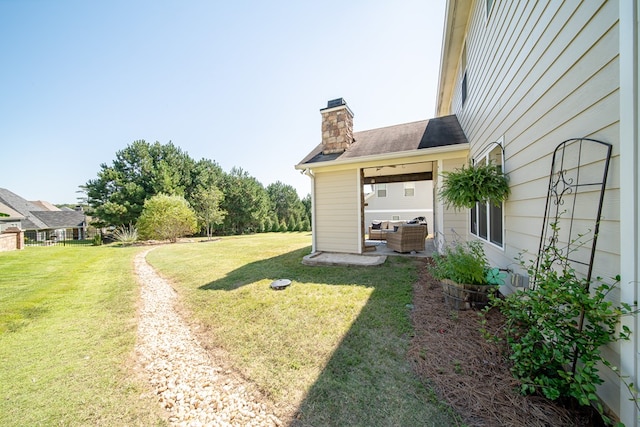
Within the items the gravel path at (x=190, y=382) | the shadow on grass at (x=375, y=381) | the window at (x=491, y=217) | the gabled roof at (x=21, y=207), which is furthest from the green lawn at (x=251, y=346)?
the gabled roof at (x=21, y=207)

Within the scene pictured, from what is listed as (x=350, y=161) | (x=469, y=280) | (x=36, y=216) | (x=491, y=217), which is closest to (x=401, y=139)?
(x=350, y=161)

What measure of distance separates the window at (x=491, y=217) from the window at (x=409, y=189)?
11.6m

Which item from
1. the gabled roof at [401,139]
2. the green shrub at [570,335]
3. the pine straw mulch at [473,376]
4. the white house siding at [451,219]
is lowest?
the pine straw mulch at [473,376]

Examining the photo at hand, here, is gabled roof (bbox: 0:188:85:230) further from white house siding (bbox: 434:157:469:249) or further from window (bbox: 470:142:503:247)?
window (bbox: 470:142:503:247)

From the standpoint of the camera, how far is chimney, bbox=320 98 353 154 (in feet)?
Answer: 25.0

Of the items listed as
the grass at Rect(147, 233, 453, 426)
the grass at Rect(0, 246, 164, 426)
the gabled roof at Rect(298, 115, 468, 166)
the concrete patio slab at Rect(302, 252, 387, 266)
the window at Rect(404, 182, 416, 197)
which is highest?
the gabled roof at Rect(298, 115, 468, 166)

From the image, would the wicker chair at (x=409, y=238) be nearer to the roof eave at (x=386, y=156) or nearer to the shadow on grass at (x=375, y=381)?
the roof eave at (x=386, y=156)

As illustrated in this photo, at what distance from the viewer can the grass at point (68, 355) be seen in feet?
6.15

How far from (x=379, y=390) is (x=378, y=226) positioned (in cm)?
950

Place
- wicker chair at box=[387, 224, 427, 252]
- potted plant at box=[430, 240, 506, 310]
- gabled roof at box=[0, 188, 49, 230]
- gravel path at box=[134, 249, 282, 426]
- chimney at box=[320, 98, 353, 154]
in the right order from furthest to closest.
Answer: gabled roof at box=[0, 188, 49, 230] → chimney at box=[320, 98, 353, 154] → wicker chair at box=[387, 224, 427, 252] → potted plant at box=[430, 240, 506, 310] → gravel path at box=[134, 249, 282, 426]

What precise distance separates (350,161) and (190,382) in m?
5.90

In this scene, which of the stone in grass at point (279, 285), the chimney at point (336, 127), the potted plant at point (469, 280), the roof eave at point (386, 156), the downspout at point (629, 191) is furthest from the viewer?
the chimney at point (336, 127)

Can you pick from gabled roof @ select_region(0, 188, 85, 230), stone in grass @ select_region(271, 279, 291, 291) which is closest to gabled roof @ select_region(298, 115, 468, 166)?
stone in grass @ select_region(271, 279, 291, 291)

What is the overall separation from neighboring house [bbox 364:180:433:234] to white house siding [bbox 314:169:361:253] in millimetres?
8375
